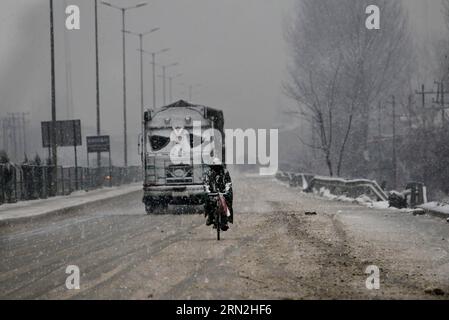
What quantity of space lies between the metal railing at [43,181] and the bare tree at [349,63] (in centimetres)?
1375

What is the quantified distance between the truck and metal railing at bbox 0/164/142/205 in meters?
7.06

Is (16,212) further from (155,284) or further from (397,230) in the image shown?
(155,284)

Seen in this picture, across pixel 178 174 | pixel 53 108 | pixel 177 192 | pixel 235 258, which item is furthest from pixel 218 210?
pixel 53 108

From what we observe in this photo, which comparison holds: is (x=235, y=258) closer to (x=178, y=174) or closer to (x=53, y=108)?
(x=178, y=174)

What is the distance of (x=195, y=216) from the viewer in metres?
23.0

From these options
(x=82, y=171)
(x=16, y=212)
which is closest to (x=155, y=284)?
(x=16, y=212)

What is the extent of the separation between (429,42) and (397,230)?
80463 mm

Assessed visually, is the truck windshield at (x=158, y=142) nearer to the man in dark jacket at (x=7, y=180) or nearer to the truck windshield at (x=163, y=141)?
the truck windshield at (x=163, y=141)

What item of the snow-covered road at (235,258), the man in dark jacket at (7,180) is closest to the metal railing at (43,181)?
the man in dark jacket at (7,180)

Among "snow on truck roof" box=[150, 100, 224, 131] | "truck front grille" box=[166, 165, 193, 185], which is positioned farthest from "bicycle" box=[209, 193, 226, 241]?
"snow on truck roof" box=[150, 100, 224, 131]

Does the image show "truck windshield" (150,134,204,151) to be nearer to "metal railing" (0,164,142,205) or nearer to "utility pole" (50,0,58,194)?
"metal railing" (0,164,142,205)

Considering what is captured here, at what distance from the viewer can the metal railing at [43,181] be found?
29688 millimetres

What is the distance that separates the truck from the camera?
24125mm

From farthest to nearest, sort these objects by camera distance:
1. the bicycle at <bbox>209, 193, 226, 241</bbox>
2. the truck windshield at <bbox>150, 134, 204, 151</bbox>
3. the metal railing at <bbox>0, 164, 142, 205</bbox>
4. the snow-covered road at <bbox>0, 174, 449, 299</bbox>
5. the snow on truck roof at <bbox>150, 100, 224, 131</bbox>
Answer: the metal railing at <bbox>0, 164, 142, 205</bbox>, the snow on truck roof at <bbox>150, 100, 224, 131</bbox>, the truck windshield at <bbox>150, 134, 204, 151</bbox>, the bicycle at <bbox>209, 193, 226, 241</bbox>, the snow-covered road at <bbox>0, 174, 449, 299</bbox>
